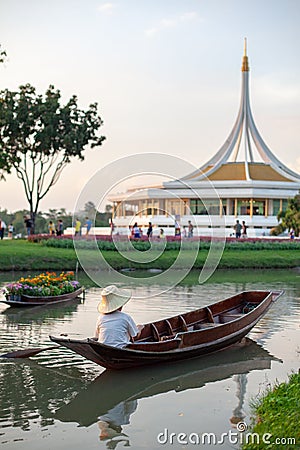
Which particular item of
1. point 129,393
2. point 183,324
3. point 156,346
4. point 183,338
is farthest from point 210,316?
point 129,393

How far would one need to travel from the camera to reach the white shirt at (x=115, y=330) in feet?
31.5

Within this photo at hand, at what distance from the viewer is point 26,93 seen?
37469mm

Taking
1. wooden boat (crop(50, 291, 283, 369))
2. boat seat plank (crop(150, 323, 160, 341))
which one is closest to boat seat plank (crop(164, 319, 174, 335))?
wooden boat (crop(50, 291, 283, 369))

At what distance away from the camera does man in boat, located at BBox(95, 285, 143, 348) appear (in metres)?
9.62

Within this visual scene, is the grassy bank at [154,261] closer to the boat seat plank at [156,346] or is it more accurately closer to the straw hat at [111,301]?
the boat seat plank at [156,346]

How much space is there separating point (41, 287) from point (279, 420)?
35.7 feet

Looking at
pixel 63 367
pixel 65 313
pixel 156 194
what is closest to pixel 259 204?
pixel 156 194

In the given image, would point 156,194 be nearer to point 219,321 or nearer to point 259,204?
point 259,204

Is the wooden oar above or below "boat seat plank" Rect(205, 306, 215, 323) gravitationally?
below

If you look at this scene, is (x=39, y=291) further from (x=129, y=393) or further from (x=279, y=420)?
(x=279, y=420)

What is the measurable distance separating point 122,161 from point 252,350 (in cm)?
462

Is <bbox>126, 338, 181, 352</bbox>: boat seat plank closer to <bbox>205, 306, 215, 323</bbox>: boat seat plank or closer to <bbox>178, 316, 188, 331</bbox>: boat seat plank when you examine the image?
<bbox>178, 316, 188, 331</bbox>: boat seat plank

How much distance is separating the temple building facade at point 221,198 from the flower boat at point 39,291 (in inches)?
1111

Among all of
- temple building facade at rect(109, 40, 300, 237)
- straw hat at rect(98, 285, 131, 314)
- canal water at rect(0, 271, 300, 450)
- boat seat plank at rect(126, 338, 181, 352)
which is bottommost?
canal water at rect(0, 271, 300, 450)
